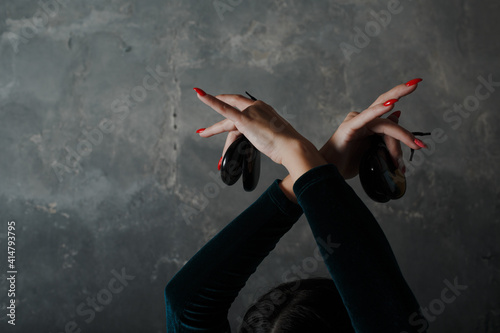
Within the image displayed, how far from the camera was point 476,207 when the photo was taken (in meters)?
1.89

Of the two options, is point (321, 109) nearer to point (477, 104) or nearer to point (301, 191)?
point (477, 104)

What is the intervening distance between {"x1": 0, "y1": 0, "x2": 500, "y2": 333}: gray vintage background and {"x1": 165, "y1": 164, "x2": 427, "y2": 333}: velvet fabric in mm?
1379

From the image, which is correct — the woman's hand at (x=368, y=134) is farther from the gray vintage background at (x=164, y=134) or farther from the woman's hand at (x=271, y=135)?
the gray vintage background at (x=164, y=134)

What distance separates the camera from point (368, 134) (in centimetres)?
Result: 69

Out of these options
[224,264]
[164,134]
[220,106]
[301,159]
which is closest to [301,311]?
[224,264]

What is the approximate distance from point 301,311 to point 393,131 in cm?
34

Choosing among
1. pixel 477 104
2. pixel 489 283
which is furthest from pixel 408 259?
pixel 477 104

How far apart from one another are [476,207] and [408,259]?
0.44 meters

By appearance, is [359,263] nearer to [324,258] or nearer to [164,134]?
[324,258]

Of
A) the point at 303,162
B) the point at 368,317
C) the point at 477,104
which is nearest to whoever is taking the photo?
the point at 368,317

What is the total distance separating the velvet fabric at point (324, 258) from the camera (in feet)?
1.26

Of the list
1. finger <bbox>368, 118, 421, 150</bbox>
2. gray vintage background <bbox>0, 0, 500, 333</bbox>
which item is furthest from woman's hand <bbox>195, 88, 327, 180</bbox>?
gray vintage background <bbox>0, 0, 500, 333</bbox>

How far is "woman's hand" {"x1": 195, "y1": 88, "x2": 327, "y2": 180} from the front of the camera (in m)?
0.53

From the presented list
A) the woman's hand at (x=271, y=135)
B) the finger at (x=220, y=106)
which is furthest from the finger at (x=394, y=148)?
the finger at (x=220, y=106)
